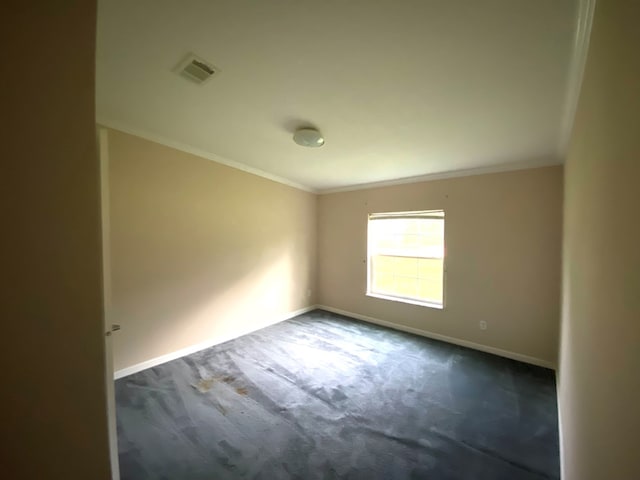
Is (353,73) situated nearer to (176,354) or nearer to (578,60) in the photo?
(578,60)

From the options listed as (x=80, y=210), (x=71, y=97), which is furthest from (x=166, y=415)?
(x=71, y=97)

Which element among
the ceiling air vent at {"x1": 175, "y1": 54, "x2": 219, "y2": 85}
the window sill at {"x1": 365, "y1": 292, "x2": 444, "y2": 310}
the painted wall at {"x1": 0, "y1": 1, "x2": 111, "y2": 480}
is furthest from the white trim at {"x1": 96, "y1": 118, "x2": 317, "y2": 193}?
the window sill at {"x1": 365, "y1": 292, "x2": 444, "y2": 310}

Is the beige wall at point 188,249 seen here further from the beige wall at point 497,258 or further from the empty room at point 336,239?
the beige wall at point 497,258

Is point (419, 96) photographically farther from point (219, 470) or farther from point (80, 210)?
point (219, 470)

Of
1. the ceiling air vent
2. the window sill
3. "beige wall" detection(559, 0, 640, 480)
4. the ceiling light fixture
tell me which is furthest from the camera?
the window sill

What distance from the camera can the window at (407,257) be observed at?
347cm

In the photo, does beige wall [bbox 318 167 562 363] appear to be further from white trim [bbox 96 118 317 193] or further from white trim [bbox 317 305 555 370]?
white trim [bbox 96 118 317 193]

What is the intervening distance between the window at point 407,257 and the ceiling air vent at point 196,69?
3.00m

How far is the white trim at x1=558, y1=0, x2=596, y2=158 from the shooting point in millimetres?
991

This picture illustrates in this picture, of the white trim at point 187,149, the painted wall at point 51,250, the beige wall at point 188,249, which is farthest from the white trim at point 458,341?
the painted wall at point 51,250

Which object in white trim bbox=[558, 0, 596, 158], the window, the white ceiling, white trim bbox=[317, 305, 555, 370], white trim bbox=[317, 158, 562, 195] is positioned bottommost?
white trim bbox=[317, 305, 555, 370]

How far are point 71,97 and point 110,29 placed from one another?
3.57 ft

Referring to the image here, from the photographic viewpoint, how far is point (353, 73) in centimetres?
150

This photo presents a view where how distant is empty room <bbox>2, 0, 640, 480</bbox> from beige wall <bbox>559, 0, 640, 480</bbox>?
1 centimetres
